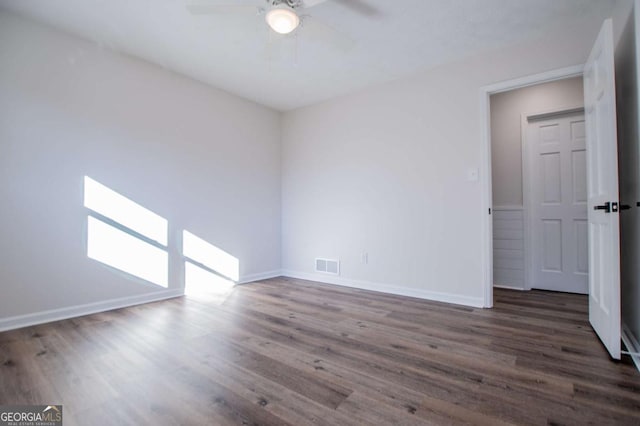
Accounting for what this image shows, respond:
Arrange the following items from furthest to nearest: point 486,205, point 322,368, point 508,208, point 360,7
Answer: point 508,208, point 486,205, point 360,7, point 322,368

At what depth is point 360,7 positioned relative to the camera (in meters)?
2.31

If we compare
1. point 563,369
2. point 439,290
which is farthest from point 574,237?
point 563,369

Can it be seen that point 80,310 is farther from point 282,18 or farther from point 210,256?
point 282,18

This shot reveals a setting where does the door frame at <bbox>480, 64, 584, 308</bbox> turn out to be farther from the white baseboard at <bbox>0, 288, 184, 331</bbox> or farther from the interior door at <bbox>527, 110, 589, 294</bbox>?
the white baseboard at <bbox>0, 288, 184, 331</bbox>

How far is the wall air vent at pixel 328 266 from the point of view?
4.04 m

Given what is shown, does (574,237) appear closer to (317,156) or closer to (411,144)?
(411,144)

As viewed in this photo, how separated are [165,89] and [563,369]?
4.11 m

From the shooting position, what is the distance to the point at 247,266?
13.6ft

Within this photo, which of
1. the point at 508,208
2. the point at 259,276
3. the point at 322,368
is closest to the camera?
the point at 322,368

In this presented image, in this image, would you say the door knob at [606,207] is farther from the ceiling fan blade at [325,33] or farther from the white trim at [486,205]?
the ceiling fan blade at [325,33]

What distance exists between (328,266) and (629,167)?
9.95 ft

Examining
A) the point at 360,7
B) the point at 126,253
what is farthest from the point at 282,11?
the point at 126,253

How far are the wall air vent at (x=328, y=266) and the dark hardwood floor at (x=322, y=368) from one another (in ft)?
3.87

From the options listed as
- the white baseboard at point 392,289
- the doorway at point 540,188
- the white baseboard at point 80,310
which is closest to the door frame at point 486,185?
the white baseboard at point 392,289
